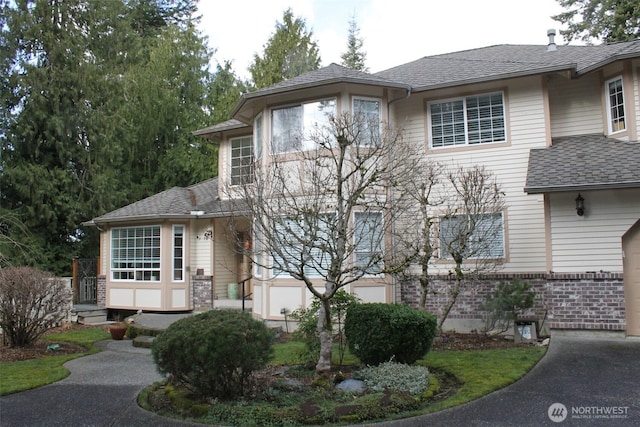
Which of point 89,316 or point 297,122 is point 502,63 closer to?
point 297,122

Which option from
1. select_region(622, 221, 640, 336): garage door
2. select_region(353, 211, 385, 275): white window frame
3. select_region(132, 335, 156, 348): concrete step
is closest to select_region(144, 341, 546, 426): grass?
select_region(353, 211, 385, 275): white window frame

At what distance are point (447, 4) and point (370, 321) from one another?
14157 millimetres

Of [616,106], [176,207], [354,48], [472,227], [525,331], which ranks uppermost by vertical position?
[354,48]

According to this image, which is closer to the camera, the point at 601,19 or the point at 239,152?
the point at 239,152

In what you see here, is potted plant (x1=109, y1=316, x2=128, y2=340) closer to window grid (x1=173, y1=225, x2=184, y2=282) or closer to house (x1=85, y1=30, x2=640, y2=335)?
house (x1=85, y1=30, x2=640, y2=335)

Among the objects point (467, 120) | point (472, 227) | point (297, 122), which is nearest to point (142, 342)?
point (297, 122)

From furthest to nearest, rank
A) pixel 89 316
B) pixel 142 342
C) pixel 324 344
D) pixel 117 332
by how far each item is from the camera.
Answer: pixel 89 316
pixel 117 332
pixel 142 342
pixel 324 344

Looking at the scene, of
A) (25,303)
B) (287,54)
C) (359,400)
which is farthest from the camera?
(287,54)

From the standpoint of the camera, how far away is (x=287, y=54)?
93.8ft

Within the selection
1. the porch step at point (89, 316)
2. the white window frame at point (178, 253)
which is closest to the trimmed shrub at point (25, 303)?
the white window frame at point (178, 253)

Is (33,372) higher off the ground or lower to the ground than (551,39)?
lower

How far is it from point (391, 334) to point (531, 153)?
6004 mm

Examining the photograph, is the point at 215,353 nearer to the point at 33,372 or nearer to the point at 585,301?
the point at 33,372

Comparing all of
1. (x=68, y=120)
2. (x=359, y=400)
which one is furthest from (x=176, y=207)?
(x=359, y=400)
